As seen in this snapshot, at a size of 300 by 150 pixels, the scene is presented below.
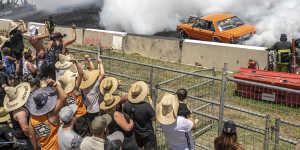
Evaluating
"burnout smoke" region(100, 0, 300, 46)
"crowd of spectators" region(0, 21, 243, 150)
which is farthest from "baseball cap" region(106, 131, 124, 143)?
"burnout smoke" region(100, 0, 300, 46)

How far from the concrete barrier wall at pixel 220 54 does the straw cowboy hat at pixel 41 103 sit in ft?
24.0

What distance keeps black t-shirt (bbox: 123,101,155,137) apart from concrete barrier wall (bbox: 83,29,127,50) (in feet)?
30.2

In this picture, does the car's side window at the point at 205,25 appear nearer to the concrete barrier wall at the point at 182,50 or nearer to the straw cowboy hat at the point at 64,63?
the concrete barrier wall at the point at 182,50

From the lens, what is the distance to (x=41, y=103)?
4316 mm

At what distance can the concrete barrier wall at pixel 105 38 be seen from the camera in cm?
1359

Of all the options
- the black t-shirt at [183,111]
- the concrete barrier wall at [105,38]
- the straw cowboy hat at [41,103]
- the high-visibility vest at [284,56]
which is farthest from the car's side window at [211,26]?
the straw cowboy hat at [41,103]

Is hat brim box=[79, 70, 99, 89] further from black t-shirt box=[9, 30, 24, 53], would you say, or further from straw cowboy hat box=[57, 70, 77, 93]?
black t-shirt box=[9, 30, 24, 53]

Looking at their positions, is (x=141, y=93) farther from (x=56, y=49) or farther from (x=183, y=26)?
(x=183, y=26)

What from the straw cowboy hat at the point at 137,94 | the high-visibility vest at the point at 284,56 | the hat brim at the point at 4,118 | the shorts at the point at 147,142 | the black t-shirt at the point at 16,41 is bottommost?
the shorts at the point at 147,142

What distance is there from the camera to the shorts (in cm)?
461

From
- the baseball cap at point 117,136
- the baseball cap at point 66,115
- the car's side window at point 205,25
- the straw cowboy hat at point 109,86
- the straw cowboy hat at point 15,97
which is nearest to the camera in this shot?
the baseball cap at point 66,115

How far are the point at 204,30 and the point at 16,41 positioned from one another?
8187 millimetres

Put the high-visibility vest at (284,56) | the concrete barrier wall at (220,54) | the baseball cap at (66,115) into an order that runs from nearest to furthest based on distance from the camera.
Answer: the baseball cap at (66,115)
the high-visibility vest at (284,56)
the concrete barrier wall at (220,54)

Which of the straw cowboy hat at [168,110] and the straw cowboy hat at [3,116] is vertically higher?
the straw cowboy hat at [168,110]
